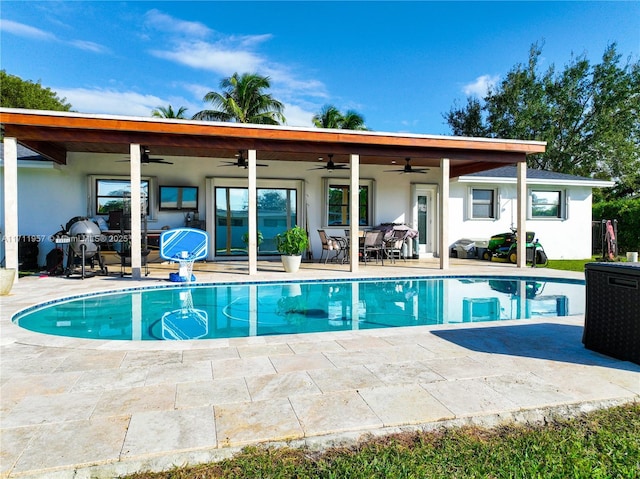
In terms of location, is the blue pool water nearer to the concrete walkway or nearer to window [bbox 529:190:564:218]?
the concrete walkway

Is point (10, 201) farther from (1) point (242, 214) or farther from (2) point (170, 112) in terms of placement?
(2) point (170, 112)

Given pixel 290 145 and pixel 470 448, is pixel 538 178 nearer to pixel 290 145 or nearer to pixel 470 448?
pixel 290 145

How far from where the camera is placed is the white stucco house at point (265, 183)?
8.22 m

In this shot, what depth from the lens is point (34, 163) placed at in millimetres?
10266

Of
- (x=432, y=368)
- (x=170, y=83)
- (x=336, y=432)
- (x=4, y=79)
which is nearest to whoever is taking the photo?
(x=336, y=432)

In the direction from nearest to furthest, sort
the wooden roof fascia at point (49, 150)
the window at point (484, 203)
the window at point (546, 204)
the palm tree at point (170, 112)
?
the wooden roof fascia at point (49, 150), the window at point (484, 203), the window at point (546, 204), the palm tree at point (170, 112)

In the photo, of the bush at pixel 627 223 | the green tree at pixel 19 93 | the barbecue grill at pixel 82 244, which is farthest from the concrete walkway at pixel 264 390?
the green tree at pixel 19 93

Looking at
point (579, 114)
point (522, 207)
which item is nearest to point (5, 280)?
point (522, 207)

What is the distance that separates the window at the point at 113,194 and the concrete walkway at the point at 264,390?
7537 mm

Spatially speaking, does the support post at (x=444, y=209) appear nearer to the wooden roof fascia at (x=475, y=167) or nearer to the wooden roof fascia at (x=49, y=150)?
the wooden roof fascia at (x=475, y=167)

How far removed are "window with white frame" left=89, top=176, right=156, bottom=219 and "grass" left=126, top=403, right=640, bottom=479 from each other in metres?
10.3

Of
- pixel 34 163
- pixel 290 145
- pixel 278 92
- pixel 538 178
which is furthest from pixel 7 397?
pixel 278 92

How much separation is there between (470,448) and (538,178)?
45.2 feet

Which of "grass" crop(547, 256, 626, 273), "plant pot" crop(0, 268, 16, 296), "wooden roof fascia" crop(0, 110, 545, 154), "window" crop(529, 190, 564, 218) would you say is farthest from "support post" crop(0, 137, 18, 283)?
"window" crop(529, 190, 564, 218)
